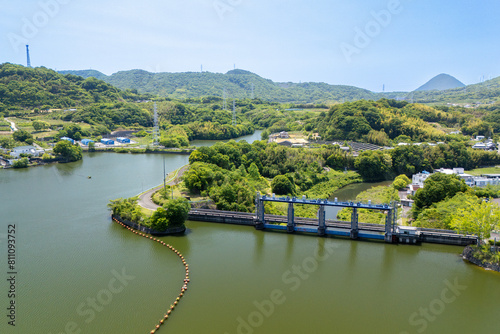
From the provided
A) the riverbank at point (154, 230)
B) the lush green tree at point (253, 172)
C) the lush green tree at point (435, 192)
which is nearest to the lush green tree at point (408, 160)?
the lush green tree at point (435, 192)

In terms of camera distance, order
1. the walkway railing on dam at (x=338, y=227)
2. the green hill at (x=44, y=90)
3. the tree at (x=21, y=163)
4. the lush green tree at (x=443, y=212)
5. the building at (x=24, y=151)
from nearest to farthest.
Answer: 1. the walkway railing on dam at (x=338, y=227)
2. the lush green tree at (x=443, y=212)
3. the tree at (x=21, y=163)
4. the building at (x=24, y=151)
5. the green hill at (x=44, y=90)

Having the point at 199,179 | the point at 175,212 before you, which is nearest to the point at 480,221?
the point at 175,212

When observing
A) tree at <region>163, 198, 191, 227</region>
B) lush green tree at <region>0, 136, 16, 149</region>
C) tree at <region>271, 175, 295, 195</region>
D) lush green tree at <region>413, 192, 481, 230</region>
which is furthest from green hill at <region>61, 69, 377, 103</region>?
lush green tree at <region>413, 192, 481, 230</region>

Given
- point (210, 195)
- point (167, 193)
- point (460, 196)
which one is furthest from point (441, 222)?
point (167, 193)

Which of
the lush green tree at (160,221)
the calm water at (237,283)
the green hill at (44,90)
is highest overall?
the green hill at (44,90)

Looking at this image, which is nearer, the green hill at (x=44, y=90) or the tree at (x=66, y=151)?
the tree at (x=66, y=151)

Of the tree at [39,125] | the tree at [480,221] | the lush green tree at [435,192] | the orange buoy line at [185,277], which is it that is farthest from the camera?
the tree at [39,125]

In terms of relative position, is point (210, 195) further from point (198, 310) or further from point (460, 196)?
point (460, 196)

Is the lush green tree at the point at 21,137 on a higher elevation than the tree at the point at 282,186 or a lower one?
higher

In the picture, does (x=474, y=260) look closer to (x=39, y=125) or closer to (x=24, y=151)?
(x=24, y=151)

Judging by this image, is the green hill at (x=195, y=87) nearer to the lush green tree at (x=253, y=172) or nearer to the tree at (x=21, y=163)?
the tree at (x=21, y=163)
